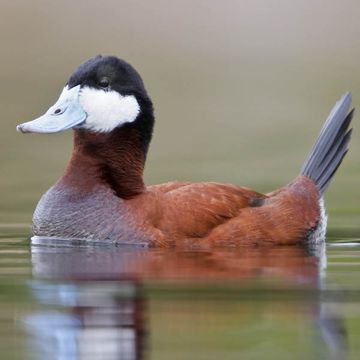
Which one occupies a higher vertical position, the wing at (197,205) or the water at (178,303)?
the wing at (197,205)

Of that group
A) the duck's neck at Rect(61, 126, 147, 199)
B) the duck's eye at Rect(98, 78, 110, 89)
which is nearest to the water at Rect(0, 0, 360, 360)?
the duck's neck at Rect(61, 126, 147, 199)

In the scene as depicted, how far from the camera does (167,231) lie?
10133mm

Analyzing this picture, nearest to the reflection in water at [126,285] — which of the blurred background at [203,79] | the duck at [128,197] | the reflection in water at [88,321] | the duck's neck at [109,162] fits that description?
the reflection in water at [88,321]

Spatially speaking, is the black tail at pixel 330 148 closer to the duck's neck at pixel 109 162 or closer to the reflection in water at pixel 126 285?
the reflection in water at pixel 126 285

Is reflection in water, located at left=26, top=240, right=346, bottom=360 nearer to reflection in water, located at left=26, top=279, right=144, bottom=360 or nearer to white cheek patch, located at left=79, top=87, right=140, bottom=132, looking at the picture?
reflection in water, located at left=26, top=279, right=144, bottom=360

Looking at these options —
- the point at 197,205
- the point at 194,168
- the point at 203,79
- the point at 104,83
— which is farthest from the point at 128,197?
the point at 203,79

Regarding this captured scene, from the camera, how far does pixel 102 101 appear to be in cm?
1072

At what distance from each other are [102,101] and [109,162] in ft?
1.40

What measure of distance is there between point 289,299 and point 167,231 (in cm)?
198

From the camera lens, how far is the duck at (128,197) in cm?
1020

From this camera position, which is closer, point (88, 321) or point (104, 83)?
point (88, 321)

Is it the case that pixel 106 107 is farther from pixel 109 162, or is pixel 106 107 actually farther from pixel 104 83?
pixel 109 162

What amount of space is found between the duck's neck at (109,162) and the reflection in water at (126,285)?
0.59 m

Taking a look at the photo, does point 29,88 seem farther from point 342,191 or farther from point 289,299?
point 289,299
